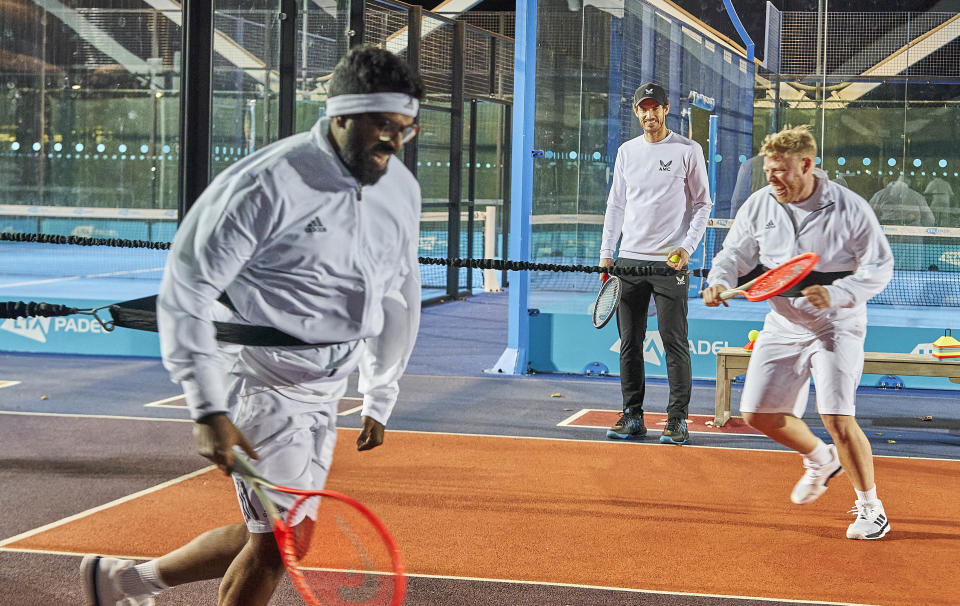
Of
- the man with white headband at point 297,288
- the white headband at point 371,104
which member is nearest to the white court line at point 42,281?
the man with white headband at point 297,288

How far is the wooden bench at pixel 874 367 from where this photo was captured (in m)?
7.66

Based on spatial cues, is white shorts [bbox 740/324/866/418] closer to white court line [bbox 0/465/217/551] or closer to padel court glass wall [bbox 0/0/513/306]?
white court line [bbox 0/465/217/551]

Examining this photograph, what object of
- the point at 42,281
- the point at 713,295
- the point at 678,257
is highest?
the point at 678,257

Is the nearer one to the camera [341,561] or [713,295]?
[341,561]

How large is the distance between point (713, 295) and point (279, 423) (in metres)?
2.41

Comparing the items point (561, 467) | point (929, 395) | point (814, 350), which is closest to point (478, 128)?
point (929, 395)

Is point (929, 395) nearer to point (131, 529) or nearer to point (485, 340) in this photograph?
point (485, 340)

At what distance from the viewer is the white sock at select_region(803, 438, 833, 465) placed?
17.0 ft

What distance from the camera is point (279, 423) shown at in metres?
2.94

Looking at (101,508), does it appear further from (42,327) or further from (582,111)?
(582,111)

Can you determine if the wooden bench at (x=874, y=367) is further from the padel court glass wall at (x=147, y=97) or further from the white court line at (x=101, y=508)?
the padel court glass wall at (x=147, y=97)

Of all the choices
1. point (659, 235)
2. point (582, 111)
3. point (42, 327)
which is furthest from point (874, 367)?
point (42, 327)

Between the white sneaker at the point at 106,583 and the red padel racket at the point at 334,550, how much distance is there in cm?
50

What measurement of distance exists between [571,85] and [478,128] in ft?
20.1
